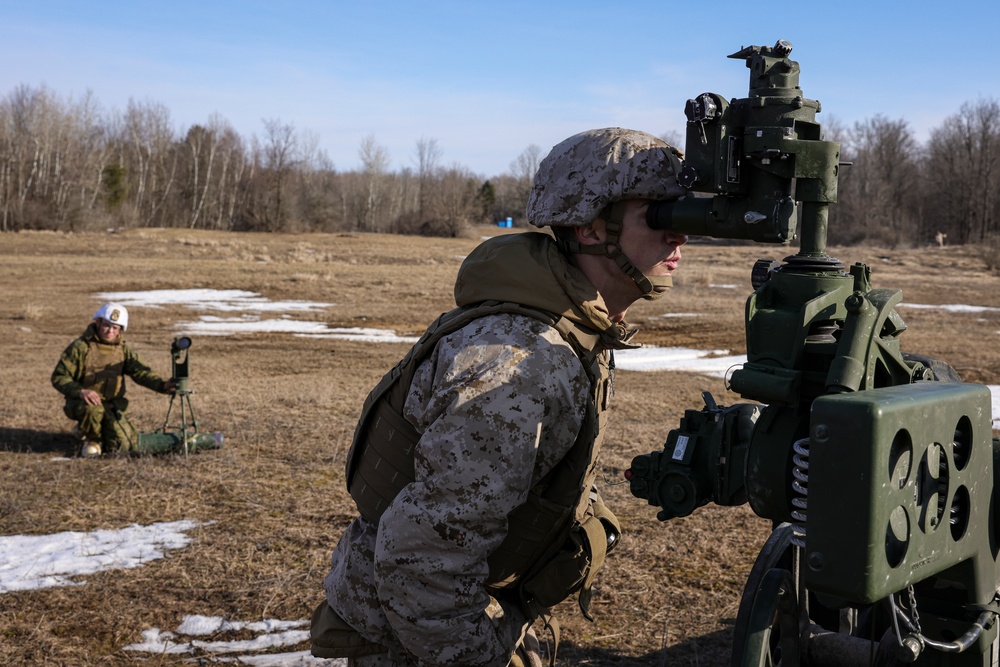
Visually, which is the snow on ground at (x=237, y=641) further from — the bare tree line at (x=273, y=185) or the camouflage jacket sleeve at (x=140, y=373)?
the bare tree line at (x=273, y=185)

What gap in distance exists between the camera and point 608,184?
2447 millimetres

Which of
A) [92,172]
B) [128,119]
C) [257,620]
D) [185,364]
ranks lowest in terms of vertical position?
[257,620]

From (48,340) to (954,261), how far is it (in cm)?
3433

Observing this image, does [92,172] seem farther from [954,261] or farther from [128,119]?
[954,261]

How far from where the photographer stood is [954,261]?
1499 inches

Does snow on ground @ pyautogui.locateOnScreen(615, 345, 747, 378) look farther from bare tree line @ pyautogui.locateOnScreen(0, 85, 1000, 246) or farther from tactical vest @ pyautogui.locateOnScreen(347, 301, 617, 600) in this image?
bare tree line @ pyautogui.locateOnScreen(0, 85, 1000, 246)

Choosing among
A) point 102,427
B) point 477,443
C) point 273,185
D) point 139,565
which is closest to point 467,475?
point 477,443

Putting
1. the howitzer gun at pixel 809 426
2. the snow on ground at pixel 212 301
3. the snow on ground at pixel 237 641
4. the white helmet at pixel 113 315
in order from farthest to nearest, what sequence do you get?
the snow on ground at pixel 212 301, the white helmet at pixel 113 315, the snow on ground at pixel 237 641, the howitzer gun at pixel 809 426

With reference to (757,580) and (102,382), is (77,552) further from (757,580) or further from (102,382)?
(757,580)

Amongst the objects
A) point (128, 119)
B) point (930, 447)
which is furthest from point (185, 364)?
point (128, 119)

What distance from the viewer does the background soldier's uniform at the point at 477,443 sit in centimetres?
216

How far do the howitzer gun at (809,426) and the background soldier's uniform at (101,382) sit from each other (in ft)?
22.9

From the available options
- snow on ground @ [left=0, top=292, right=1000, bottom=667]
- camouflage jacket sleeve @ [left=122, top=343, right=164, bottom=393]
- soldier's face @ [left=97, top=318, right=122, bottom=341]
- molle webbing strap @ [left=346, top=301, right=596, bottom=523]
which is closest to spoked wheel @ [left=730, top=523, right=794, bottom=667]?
snow on ground @ [left=0, top=292, right=1000, bottom=667]

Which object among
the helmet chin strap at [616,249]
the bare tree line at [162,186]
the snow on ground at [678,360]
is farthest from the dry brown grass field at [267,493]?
the bare tree line at [162,186]
